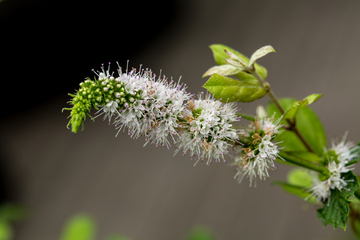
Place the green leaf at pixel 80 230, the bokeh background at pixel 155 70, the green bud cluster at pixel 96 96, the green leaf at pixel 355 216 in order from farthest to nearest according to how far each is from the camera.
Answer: the bokeh background at pixel 155 70
the green leaf at pixel 80 230
the green leaf at pixel 355 216
the green bud cluster at pixel 96 96

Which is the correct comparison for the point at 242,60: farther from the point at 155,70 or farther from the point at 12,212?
the point at 12,212

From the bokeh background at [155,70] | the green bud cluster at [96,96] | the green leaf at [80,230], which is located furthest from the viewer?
the bokeh background at [155,70]

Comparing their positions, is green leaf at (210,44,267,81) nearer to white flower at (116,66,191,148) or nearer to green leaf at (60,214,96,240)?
white flower at (116,66,191,148)

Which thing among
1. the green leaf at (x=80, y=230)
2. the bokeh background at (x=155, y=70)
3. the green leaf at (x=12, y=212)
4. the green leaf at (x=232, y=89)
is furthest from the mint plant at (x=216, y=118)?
the green leaf at (x=12, y=212)

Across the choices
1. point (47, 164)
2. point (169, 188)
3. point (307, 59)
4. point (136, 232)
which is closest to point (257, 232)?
point (169, 188)

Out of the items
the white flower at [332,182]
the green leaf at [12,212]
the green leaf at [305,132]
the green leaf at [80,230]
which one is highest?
the green leaf at [305,132]

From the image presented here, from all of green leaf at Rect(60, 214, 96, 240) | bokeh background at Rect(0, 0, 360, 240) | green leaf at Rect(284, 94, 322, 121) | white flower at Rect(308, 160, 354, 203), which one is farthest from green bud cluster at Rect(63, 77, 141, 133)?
bokeh background at Rect(0, 0, 360, 240)

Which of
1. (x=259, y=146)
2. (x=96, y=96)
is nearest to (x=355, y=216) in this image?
(x=259, y=146)

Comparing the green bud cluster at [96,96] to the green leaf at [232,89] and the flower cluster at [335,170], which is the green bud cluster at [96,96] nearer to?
the green leaf at [232,89]

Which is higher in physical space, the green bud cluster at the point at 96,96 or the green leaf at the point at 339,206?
the green leaf at the point at 339,206
